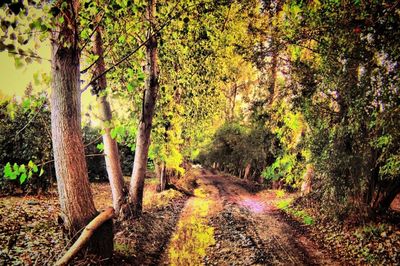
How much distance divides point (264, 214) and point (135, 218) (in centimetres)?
699

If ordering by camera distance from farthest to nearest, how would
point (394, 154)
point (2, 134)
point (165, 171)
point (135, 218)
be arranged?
1. point (165, 171)
2. point (2, 134)
3. point (135, 218)
4. point (394, 154)

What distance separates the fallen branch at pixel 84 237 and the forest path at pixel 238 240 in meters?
2.81

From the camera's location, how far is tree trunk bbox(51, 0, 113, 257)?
5062mm

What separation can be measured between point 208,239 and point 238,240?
107cm

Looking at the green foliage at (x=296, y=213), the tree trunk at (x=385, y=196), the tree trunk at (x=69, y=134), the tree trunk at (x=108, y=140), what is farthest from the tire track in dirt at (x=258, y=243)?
the tree trunk at (x=69, y=134)

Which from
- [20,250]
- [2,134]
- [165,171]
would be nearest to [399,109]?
[20,250]

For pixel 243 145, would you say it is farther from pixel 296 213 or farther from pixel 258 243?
pixel 258 243

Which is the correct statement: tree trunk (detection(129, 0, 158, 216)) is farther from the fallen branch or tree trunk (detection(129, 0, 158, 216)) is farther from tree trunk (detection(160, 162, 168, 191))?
tree trunk (detection(160, 162, 168, 191))

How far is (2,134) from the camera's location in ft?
43.1

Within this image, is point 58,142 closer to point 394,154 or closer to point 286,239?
point 286,239

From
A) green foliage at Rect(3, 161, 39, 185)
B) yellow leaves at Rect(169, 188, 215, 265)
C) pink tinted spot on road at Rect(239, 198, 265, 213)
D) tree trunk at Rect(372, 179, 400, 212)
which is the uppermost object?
green foliage at Rect(3, 161, 39, 185)

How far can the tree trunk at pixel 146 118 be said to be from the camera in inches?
377

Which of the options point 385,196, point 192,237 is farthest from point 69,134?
point 385,196

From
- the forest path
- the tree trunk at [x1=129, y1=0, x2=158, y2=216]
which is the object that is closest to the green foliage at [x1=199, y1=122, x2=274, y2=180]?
the forest path
